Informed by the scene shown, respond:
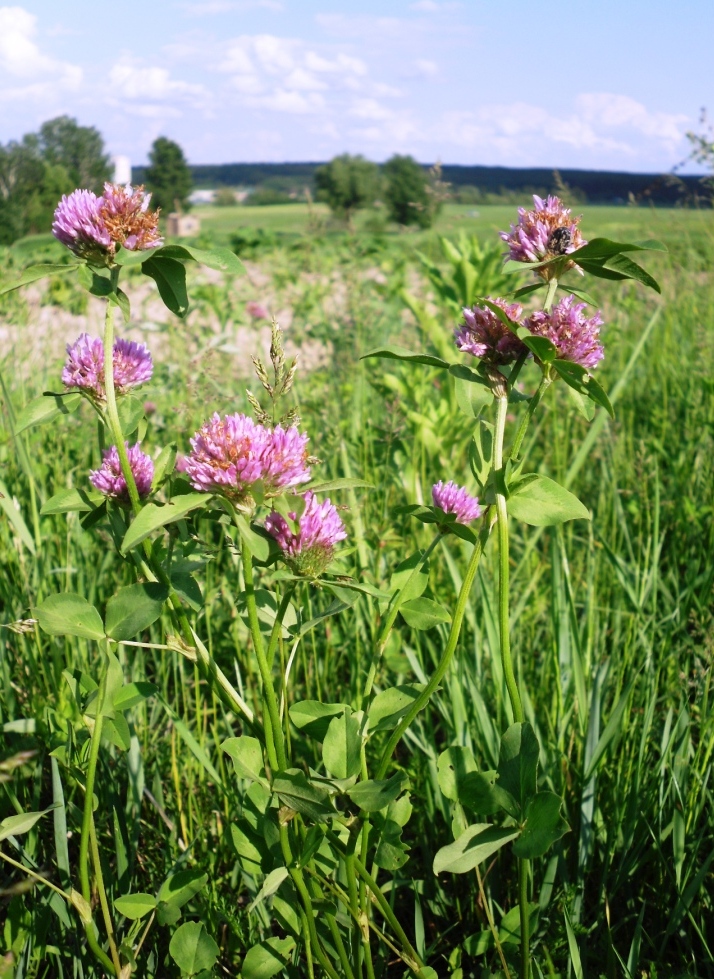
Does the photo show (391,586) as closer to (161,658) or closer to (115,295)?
(115,295)

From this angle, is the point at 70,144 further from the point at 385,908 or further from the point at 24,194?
the point at 385,908

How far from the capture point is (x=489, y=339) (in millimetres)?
864

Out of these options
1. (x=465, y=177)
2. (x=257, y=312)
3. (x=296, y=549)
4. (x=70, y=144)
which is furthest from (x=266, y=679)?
(x=465, y=177)

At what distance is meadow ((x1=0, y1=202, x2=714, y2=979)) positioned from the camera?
109 cm

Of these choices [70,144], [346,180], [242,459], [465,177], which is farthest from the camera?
[465,177]

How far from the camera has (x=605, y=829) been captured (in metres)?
1.28

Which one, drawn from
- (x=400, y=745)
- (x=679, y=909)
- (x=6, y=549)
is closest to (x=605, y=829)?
(x=679, y=909)

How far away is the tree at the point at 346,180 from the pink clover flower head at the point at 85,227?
13.4 m

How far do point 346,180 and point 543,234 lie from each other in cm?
1474

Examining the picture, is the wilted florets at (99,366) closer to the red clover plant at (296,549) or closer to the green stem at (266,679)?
the red clover plant at (296,549)

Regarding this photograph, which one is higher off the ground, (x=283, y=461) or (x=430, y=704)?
Answer: (x=283, y=461)

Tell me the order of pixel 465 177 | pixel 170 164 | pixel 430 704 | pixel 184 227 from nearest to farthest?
pixel 430 704, pixel 184 227, pixel 170 164, pixel 465 177

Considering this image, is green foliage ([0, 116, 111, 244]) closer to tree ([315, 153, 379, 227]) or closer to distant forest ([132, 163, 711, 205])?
Result: distant forest ([132, 163, 711, 205])

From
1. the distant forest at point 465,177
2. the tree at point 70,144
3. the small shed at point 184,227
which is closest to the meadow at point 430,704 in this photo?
the distant forest at point 465,177
